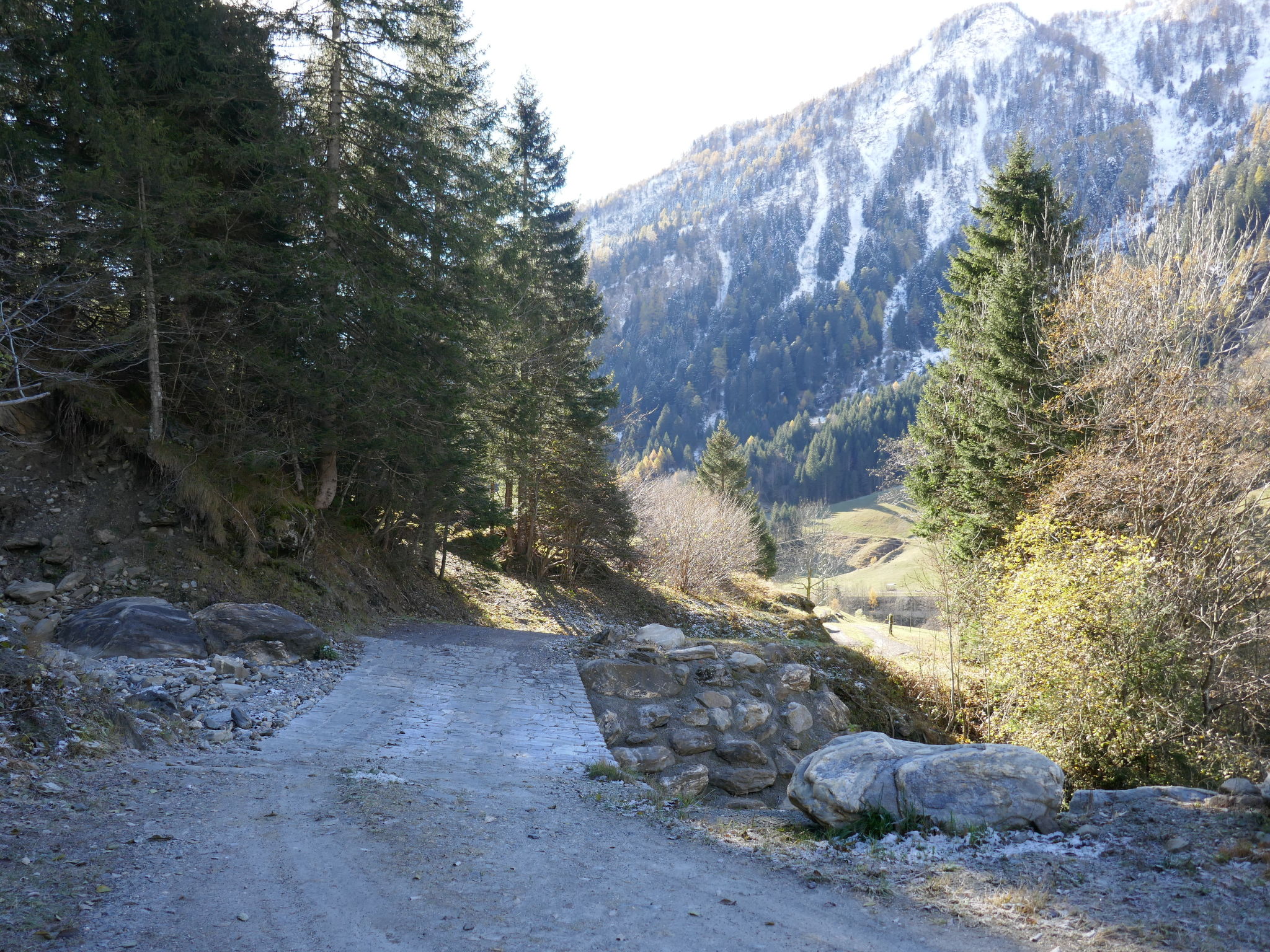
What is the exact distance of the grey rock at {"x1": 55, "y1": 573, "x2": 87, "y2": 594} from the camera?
10016 mm

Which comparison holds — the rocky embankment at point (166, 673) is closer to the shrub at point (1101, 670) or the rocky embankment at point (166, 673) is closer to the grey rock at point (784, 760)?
the grey rock at point (784, 760)

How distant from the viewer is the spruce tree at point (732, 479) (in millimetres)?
41969

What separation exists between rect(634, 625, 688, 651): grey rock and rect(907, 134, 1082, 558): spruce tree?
8881 mm

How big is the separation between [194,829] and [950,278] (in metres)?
22.1

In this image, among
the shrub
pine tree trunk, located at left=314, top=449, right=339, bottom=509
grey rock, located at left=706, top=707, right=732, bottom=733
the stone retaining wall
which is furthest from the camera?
pine tree trunk, located at left=314, top=449, right=339, bottom=509

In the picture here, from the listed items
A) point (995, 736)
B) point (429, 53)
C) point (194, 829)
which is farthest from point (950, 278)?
point (194, 829)

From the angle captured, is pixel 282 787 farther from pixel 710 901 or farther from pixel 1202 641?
pixel 1202 641

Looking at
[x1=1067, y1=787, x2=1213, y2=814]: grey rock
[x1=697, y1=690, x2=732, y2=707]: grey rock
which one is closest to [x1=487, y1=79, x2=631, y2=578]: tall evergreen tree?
[x1=697, y1=690, x2=732, y2=707]: grey rock

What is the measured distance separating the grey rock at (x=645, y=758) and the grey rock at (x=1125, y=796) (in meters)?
5.46

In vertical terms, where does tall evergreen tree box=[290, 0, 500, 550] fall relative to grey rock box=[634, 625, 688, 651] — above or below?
above

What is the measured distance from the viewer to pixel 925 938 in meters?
3.70

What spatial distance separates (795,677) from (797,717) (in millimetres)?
921

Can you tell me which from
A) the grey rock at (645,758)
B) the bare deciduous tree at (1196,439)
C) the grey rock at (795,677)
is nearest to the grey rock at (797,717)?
the grey rock at (795,677)

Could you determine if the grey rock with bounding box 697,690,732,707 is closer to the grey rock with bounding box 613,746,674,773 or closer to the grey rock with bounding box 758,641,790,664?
the grey rock with bounding box 613,746,674,773
